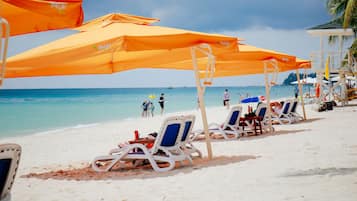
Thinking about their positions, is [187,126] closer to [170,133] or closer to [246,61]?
[170,133]

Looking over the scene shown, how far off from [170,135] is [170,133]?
0.04 m

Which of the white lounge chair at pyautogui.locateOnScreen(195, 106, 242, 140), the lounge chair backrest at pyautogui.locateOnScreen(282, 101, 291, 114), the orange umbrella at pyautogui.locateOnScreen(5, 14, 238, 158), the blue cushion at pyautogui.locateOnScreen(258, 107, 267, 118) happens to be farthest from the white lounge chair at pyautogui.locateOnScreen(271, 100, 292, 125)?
the orange umbrella at pyautogui.locateOnScreen(5, 14, 238, 158)

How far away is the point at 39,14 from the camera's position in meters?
3.61

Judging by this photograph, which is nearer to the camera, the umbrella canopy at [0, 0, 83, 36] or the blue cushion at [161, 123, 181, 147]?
the umbrella canopy at [0, 0, 83, 36]

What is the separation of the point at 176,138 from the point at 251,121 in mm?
5159

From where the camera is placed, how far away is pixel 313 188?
5.17 m

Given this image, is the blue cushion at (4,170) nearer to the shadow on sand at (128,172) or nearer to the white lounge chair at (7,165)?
the white lounge chair at (7,165)

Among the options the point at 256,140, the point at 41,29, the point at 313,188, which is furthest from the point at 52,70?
the point at 256,140

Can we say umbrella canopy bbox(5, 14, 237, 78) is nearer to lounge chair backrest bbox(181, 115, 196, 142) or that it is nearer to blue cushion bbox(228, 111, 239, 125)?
lounge chair backrest bbox(181, 115, 196, 142)

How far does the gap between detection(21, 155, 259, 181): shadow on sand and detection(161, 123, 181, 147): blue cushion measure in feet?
1.29

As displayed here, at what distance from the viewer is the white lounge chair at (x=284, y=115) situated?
50.8 ft

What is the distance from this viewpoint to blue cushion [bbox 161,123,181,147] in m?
7.22

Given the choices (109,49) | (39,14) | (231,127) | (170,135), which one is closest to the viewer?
(39,14)

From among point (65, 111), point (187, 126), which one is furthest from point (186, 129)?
point (65, 111)
